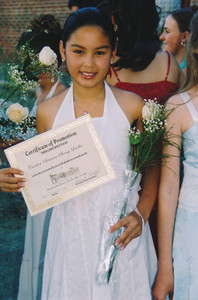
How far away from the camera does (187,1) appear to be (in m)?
8.62

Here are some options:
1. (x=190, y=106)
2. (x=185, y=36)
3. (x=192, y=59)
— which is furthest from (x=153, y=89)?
(x=185, y=36)

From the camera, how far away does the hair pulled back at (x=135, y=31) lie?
2.41m

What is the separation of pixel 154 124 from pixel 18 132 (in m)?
0.84

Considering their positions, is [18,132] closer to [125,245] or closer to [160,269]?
[125,245]

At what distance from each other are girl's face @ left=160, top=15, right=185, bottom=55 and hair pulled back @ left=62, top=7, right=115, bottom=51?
241 cm

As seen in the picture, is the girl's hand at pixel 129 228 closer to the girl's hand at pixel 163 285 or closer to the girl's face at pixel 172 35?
the girl's hand at pixel 163 285

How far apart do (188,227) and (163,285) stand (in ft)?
1.03

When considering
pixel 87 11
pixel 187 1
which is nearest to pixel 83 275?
pixel 87 11

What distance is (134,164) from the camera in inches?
69.4

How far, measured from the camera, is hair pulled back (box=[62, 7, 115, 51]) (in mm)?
1762

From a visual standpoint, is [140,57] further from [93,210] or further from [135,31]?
[93,210]

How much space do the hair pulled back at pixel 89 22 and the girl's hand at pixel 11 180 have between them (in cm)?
75

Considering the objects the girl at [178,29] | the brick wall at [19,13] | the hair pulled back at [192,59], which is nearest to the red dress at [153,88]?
the hair pulled back at [192,59]

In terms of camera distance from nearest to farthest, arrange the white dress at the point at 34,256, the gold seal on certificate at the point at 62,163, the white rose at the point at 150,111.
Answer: the gold seal on certificate at the point at 62,163 → the white rose at the point at 150,111 → the white dress at the point at 34,256
